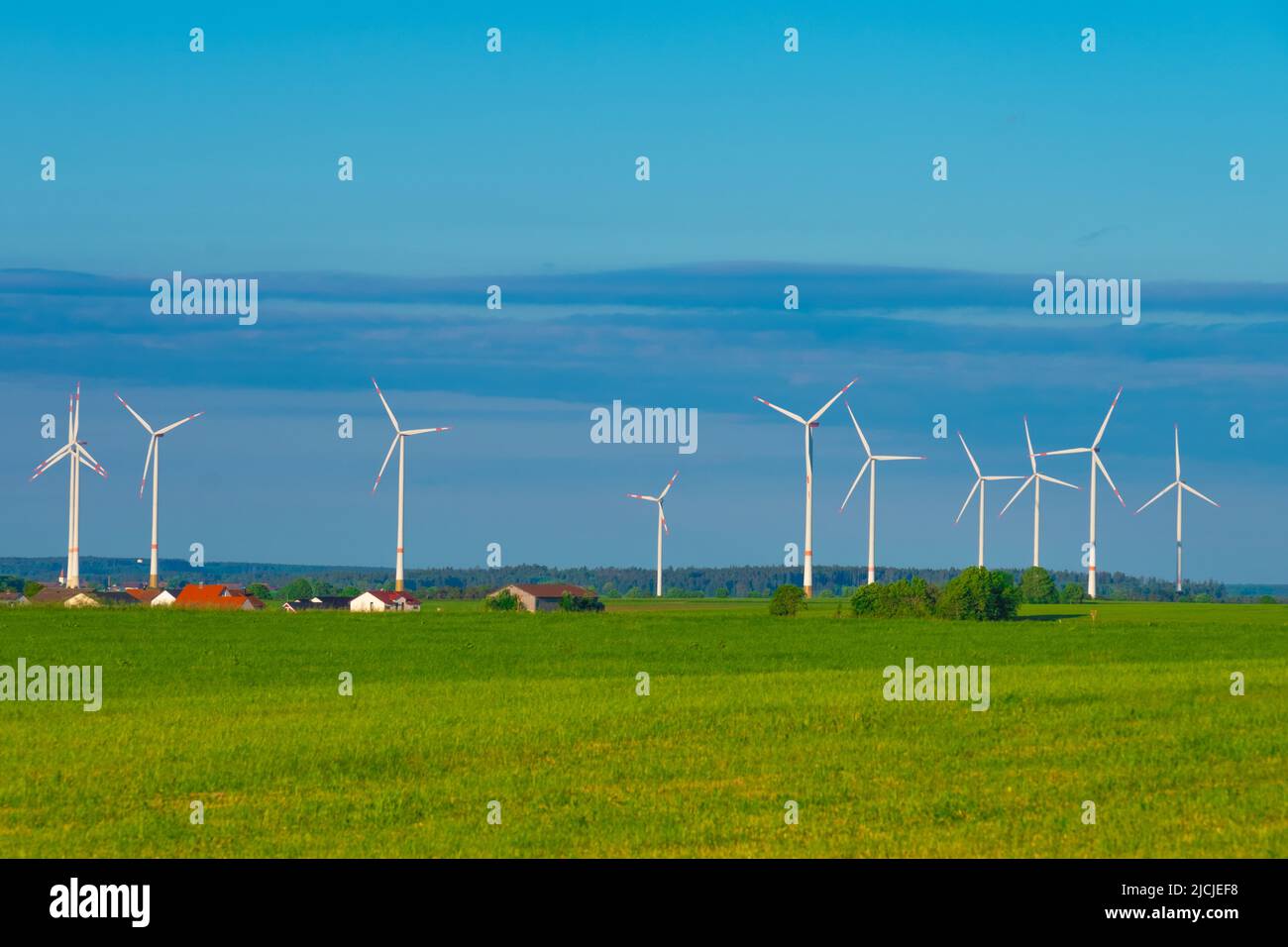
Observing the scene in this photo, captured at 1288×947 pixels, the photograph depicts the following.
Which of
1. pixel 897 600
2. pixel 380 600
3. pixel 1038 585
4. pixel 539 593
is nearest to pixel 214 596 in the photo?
pixel 380 600

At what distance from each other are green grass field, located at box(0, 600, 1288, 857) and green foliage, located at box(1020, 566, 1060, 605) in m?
113

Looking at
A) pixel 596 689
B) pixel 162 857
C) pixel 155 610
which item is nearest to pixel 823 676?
→ pixel 596 689

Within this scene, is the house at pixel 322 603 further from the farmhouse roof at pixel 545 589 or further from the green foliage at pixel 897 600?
the green foliage at pixel 897 600

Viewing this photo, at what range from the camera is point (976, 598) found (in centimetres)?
10488

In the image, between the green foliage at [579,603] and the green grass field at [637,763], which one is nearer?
the green grass field at [637,763]

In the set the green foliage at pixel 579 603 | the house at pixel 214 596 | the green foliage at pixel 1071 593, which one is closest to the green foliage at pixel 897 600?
the green foliage at pixel 579 603

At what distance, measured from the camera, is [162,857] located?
2289 centimetres

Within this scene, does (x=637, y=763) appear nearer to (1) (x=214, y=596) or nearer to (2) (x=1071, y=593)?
(1) (x=214, y=596)

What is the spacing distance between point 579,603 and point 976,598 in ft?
125

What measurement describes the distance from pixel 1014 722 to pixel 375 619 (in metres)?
59.9

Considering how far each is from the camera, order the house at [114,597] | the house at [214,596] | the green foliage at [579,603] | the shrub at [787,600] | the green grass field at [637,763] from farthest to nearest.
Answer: the house at [214,596], the green foliage at [579,603], the house at [114,597], the shrub at [787,600], the green grass field at [637,763]

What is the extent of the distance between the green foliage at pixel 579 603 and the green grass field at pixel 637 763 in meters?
64.7

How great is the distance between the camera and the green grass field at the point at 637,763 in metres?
23.9
